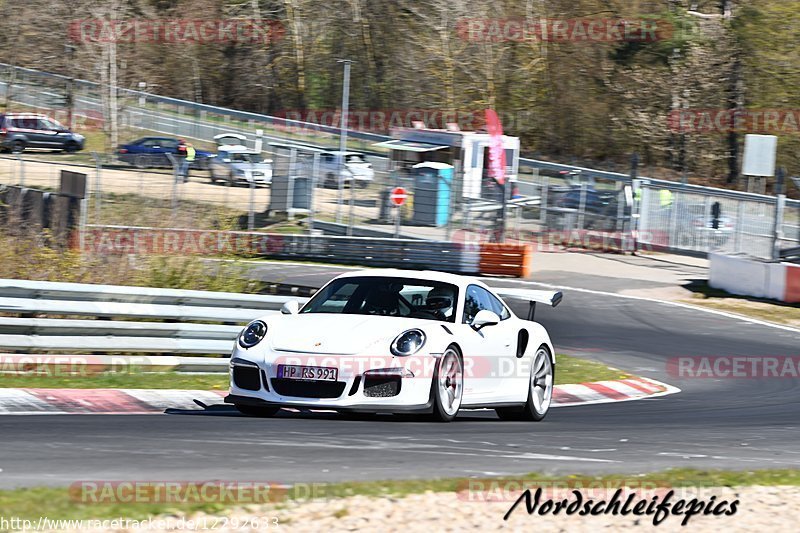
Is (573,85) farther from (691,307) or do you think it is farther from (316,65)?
(691,307)

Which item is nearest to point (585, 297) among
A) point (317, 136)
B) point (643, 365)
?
point (643, 365)

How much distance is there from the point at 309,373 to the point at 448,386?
1190 mm

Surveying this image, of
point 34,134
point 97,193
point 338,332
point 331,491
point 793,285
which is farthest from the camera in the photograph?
point 34,134

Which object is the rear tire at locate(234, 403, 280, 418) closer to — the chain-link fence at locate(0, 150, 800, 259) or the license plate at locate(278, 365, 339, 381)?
the license plate at locate(278, 365, 339, 381)

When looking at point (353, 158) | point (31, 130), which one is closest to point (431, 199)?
point (353, 158)

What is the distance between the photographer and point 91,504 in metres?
5.32

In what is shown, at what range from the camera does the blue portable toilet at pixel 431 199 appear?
29172 millimetres

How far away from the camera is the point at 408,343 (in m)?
8.62

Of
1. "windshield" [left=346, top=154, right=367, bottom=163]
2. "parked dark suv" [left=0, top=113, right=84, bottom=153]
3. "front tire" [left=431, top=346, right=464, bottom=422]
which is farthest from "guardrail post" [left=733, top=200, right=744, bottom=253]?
"parked dark suv" [left=0, top=113, right=84, bottom=153]

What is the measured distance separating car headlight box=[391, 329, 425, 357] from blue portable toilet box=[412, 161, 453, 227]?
20488 millimetres

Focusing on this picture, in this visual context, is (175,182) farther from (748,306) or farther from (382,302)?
(382,302)

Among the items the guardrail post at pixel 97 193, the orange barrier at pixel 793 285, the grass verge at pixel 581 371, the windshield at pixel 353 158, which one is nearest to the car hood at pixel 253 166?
the windshield at pixel 353 158

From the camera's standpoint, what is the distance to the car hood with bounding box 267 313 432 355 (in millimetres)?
8516

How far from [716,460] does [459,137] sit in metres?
29.1
